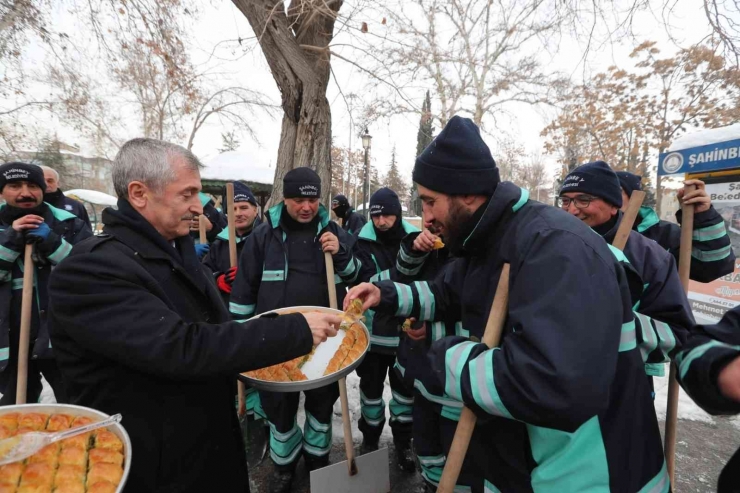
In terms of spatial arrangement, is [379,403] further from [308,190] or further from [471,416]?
[471,416]

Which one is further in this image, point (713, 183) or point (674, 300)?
point (713, 183)

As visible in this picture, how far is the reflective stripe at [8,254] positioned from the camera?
295 cm

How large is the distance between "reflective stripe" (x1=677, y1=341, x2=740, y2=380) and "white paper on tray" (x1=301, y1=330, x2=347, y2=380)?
1646mm

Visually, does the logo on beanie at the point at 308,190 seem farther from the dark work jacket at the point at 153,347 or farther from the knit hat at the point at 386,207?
the dark work jacket at the point at 153,347

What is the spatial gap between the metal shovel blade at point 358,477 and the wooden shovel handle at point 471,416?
4.74ft

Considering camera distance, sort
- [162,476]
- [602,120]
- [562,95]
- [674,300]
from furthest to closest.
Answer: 1. [602,120]
2. [562,95]
3. [674,300]
4. [162,476]

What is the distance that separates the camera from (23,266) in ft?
10.3

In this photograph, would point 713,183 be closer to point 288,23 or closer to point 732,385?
point 732,385

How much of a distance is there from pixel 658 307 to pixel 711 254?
1258 millimetres

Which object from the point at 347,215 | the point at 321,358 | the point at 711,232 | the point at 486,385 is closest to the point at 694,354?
the point at 486,385

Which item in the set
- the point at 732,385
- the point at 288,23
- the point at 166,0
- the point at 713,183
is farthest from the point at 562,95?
the point at 732,385

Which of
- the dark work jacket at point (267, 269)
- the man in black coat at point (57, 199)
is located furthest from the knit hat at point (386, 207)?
the man in black coat at point (57, 199)

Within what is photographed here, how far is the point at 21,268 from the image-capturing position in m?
3.11

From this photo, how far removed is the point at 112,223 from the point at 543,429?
6.06 ft
